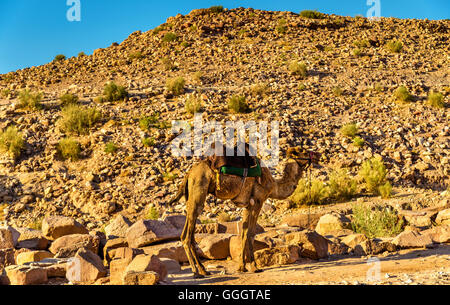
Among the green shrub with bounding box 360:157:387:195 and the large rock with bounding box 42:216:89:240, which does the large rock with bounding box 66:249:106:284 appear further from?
the green shrub with bounding box 360:157:387:195

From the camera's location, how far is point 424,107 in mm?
23844

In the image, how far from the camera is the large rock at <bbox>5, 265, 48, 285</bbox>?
7.04 m

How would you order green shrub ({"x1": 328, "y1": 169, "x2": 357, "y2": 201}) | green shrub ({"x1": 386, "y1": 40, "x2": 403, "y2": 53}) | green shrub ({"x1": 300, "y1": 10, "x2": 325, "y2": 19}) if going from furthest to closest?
green shrub ({"x1": 300, "y1": 10, "x2": 325, "y2": 19})
green shrub ({"x1": 386, "y1": 40, "x2": 403, "y2": 53})
green shrub ({"x1": 328, "y1": 169, "x2": 357, "y2": 201})

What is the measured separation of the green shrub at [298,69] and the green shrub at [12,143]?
15.4m

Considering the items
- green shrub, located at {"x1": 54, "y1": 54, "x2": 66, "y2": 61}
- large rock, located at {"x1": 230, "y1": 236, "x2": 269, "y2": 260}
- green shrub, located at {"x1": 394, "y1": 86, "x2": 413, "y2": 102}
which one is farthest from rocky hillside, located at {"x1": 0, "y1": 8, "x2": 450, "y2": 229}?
large rock, located at {"x1": 230, "y1": 236, "x2": 269, "y2": 260}

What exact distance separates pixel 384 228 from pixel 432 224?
1205 mm

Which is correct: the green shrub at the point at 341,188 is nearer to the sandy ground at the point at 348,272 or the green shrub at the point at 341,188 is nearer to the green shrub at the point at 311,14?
the sandy ground at the point at 348,272

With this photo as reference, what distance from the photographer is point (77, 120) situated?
2139 cm

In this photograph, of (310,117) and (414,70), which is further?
(414,70)

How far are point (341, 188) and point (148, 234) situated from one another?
9161 mm

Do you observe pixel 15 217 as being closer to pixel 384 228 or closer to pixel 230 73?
pixel 384 228

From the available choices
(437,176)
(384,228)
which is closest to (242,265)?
(384,228)

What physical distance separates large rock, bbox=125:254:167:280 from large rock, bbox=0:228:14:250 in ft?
13.2

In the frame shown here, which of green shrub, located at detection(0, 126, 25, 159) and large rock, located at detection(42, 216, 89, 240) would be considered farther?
green shrub, located at detection(0, 126, 25, 159)
